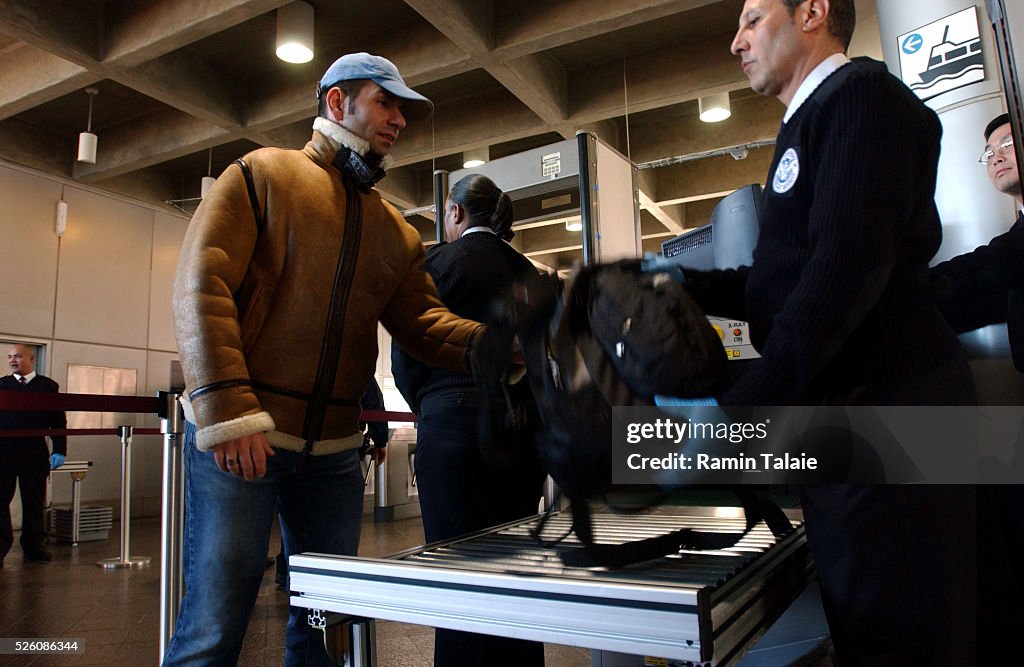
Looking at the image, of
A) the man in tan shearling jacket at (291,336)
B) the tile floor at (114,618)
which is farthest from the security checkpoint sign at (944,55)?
the tile floor at (114,618)

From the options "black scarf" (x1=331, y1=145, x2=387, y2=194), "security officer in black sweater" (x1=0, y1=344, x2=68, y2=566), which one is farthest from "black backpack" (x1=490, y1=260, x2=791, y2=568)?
"security officer in black sweater" (x1=0, y1=344, x2=68, y2=566)

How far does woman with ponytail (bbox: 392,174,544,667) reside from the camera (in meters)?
1.59

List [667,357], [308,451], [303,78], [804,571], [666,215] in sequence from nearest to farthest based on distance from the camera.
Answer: [667,357], [804,571], [308,451], [303,78], [666,215]

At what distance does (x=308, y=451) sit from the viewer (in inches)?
57.2

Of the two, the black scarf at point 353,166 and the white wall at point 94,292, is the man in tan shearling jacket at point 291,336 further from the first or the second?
the white wall at point 94,292

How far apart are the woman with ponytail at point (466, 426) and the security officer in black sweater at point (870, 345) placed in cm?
63

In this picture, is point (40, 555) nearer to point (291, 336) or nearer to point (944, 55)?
point (291, 336)

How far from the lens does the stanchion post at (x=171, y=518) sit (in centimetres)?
194

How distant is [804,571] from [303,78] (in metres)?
6.26

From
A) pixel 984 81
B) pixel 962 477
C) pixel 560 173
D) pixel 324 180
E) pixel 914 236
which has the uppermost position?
pixel 560 173

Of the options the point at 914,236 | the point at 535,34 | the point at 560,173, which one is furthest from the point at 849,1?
the point at 535,34

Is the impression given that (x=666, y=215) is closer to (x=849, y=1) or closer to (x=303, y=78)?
(x=303, y=78)

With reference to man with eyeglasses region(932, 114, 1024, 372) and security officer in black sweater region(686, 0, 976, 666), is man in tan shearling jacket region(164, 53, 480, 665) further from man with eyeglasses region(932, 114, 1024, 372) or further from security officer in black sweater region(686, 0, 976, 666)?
man with eyeglasses region(932, 114, 1024, 372)

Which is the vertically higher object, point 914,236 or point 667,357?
point 914,236
